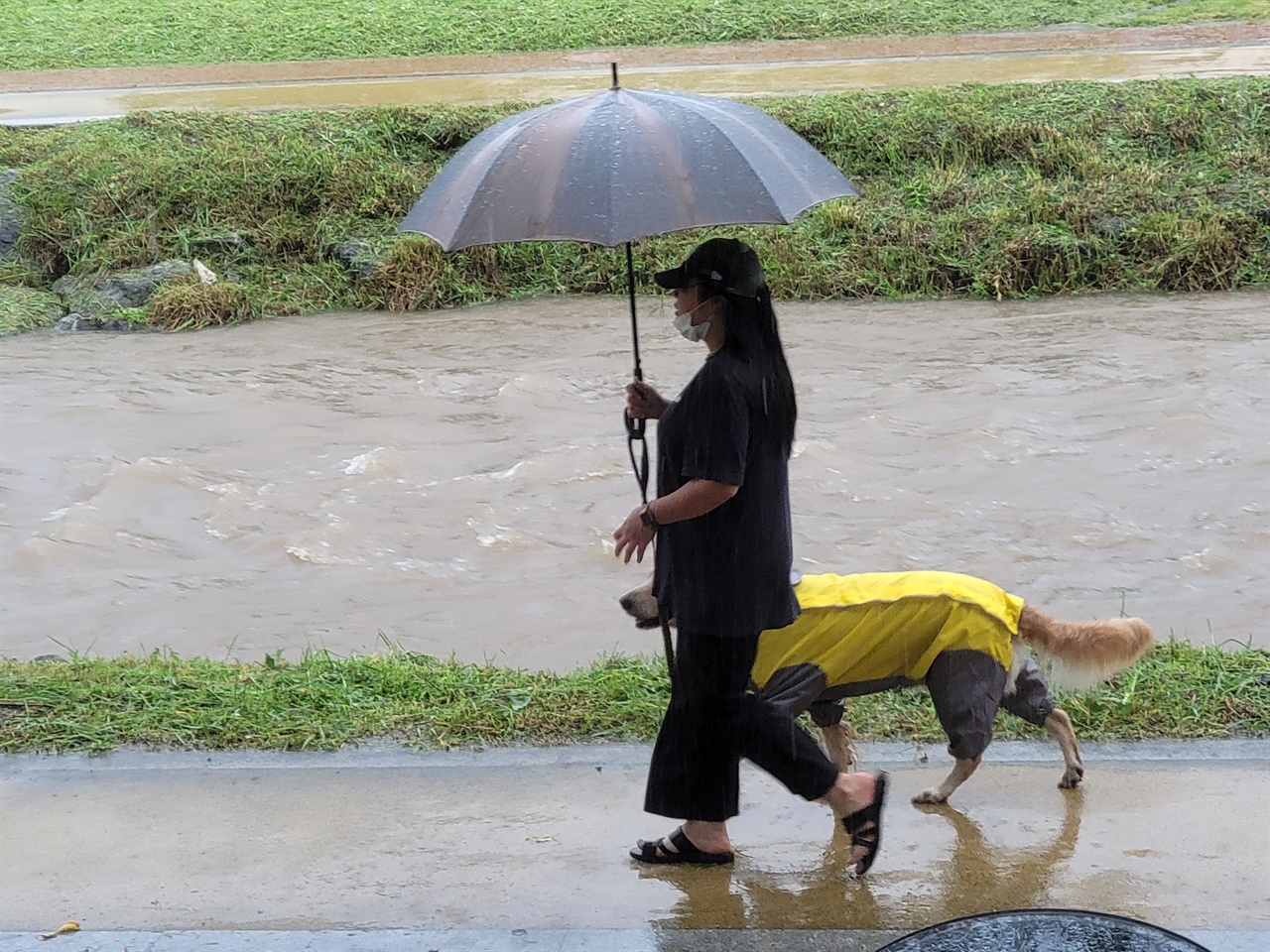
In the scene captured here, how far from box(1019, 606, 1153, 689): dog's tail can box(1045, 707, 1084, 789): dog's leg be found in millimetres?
148

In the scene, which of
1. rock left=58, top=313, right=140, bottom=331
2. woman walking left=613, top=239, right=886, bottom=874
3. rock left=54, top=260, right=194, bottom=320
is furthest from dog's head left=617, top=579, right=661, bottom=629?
rock left=54, top=260, right=194, bottom=320

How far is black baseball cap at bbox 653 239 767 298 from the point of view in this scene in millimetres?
3422

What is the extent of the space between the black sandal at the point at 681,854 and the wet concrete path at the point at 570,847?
0.10 feet

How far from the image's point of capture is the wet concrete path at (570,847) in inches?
143

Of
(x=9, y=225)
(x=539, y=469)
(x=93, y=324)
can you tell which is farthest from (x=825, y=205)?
(x=9, y=225)

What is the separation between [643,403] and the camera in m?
3.68

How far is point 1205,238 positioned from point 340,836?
9.69 meters

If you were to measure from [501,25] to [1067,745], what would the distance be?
1857 cm

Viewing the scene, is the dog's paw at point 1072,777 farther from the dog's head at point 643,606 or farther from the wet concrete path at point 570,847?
the dog's head at point 643,606

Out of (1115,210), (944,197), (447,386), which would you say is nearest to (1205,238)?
(1115,210)

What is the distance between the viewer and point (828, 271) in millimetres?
12062

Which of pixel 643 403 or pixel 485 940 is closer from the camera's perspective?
pixel 485 940

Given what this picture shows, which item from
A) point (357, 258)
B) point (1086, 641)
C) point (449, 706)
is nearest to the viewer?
point (1086, 641)

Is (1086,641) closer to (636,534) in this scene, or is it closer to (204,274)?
(636,534)
